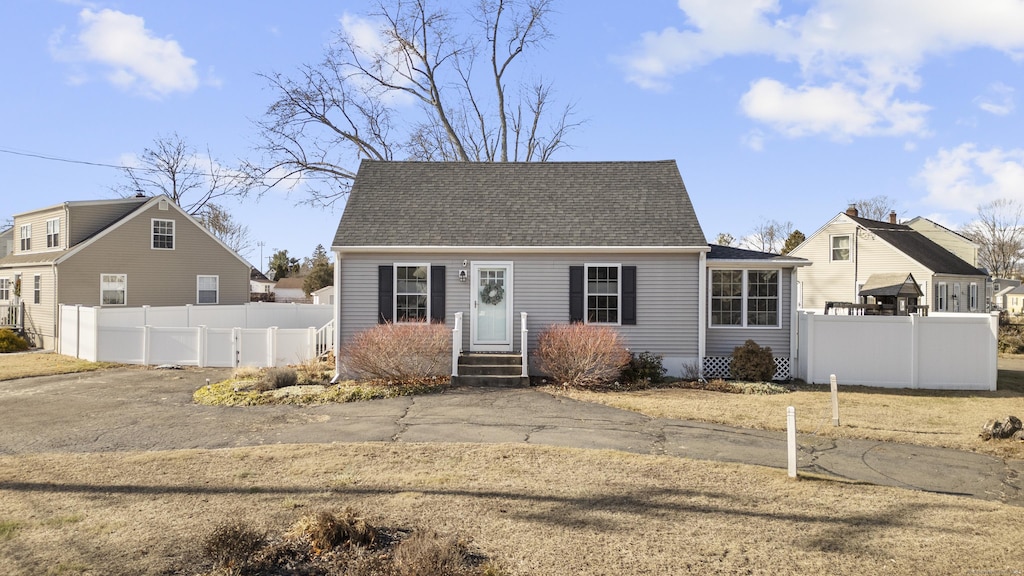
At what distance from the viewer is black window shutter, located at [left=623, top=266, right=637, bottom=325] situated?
51.2ft

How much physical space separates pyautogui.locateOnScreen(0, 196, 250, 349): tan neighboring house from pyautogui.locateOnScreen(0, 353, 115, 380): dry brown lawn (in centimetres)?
290

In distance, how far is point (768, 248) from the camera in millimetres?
67062

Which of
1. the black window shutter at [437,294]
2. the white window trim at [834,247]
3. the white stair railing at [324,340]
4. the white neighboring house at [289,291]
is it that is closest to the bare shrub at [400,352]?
the black window shutter at [437,294]

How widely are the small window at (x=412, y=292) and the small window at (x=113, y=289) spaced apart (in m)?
15.5

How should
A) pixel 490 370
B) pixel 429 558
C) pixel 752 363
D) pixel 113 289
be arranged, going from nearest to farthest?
pixel 429 558, pixel 490 370, pixel 752 363, pixel 113 289

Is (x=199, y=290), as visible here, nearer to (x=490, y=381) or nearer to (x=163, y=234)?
(x=163, y=234)

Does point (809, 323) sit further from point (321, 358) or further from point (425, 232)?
point (321, 358)

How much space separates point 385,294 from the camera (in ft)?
51.1

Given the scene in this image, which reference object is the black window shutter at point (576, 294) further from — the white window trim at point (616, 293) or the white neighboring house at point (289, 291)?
the white neighboring house at point (289, 291)

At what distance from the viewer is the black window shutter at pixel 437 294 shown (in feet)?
50.9

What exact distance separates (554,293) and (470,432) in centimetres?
650

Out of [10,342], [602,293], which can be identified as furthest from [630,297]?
[10,342]

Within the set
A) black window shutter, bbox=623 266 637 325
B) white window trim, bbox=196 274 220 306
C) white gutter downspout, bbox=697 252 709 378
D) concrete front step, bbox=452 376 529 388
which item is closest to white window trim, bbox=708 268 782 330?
white gutter downspout, bbox=697 252 709 378

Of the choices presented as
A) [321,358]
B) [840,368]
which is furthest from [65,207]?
[840,368]
